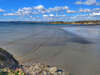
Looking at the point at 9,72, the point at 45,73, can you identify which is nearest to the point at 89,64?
the point at 45,73

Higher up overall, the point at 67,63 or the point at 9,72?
the point at 9,72

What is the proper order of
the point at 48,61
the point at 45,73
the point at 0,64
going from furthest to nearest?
1. the point at 48,61
2. the point at 0,64
3. the point at 45,73

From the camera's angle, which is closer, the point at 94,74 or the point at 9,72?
the point at 9,72

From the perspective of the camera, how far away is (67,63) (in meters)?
8.54

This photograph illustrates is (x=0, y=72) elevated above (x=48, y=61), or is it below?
above

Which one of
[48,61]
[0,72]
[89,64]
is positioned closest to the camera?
[0,72]

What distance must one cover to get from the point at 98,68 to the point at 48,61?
3.48 metres

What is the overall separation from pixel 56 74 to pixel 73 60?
3.29 metres

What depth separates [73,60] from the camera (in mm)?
9062

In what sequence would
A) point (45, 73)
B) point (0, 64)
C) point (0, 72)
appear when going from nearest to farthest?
point (0, 72), point (45, 73), point (0, 64)

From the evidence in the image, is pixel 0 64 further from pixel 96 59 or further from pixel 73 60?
pixel 96 59

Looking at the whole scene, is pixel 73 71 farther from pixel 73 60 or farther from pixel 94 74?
pixel 73 60

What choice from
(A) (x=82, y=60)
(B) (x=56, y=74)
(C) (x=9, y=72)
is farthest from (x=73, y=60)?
(C) (x=9, y=72)

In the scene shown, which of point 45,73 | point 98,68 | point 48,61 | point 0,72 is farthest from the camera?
point 48,61
